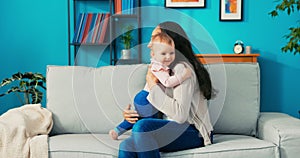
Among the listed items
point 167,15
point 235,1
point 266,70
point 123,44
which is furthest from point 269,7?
point 123,44

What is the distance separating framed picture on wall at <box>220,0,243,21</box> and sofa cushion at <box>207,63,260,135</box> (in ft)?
3.44

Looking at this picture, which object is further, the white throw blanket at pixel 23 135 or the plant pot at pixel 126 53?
the plant pot at pixel 126 53

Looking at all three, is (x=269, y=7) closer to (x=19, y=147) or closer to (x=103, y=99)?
(x=103, y=99)

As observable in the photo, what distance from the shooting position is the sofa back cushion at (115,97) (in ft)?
9.20

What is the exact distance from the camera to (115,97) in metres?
2.82

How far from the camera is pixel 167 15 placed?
391 centimetres

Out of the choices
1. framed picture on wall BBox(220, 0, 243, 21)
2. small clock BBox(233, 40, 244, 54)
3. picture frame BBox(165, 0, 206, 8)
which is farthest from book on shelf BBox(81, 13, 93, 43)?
small clock BBox(233, 40, 244, 54)

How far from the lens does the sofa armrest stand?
245cm

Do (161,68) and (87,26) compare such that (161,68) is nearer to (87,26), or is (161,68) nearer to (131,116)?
(131,116)

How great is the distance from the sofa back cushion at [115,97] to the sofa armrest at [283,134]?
129 millimetres

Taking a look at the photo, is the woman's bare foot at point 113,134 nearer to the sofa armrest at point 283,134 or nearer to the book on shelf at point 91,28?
the sofa armrest at point 283,134

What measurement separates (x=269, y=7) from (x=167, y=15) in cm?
87

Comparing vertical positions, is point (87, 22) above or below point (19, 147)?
above

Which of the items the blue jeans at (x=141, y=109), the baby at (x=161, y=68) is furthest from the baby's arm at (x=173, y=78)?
the blue jeans at (x=141, y=109)
